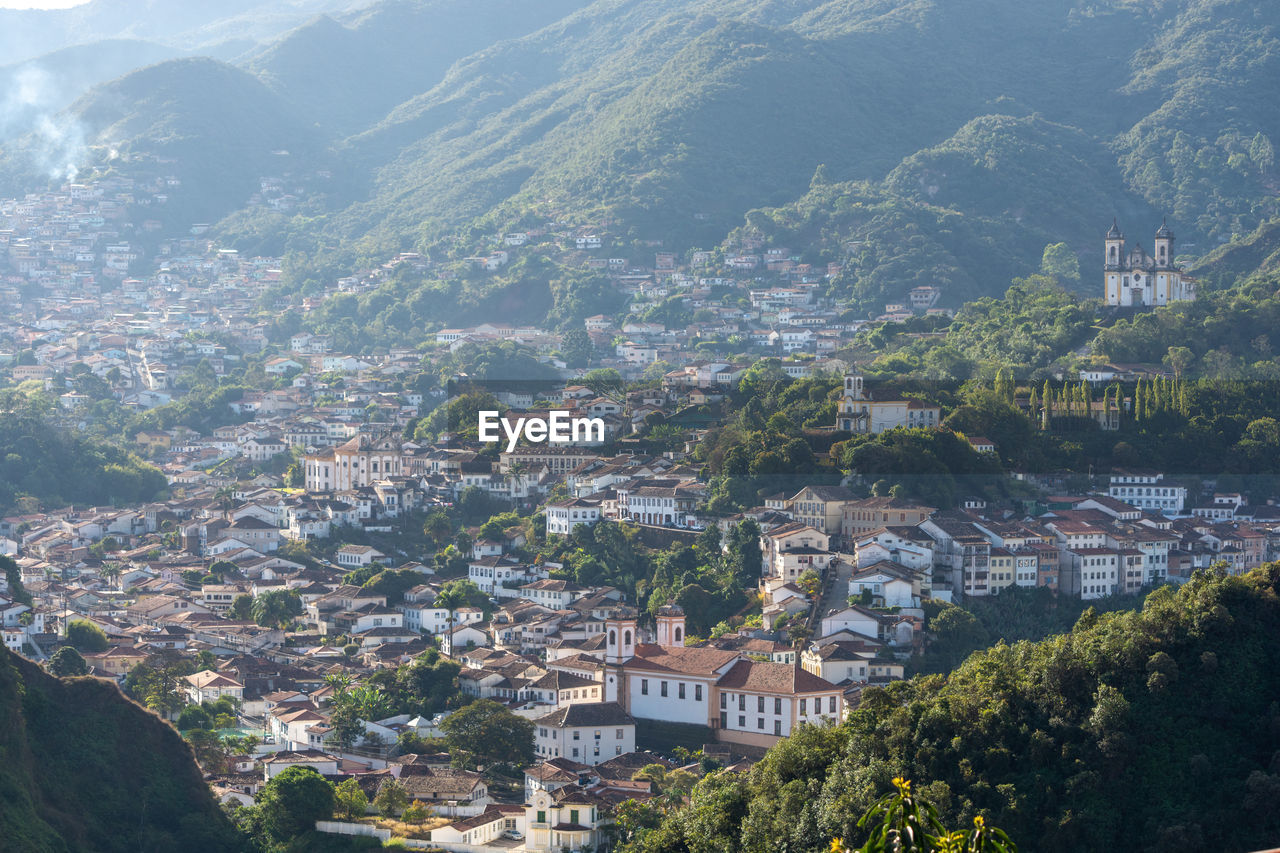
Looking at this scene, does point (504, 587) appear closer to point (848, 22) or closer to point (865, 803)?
point (865, 803)

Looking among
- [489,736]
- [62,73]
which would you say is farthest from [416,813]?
[62,73]

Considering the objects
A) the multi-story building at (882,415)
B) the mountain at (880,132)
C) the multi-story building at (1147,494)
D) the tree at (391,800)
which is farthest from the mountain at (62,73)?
the tree at (391,800)

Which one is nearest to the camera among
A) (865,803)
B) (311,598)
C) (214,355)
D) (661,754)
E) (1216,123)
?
(865,803)

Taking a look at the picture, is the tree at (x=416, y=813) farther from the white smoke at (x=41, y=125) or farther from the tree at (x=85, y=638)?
the white smoke at (x=41, y=125)

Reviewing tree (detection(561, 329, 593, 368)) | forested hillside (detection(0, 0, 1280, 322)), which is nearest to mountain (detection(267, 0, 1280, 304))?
forested hillside (detection(0, 0, 1280, 322))

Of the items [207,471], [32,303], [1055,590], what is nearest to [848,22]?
[32,303]
